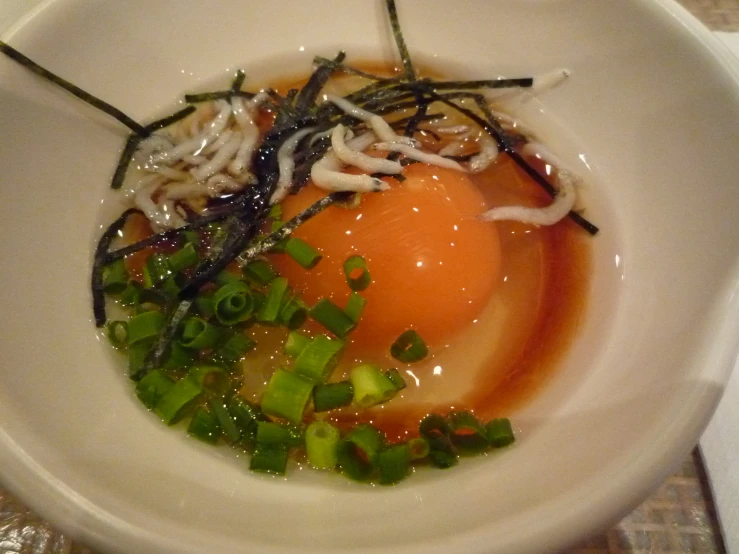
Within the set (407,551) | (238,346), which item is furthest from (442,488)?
(238,346)

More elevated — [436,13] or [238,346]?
[436,13]

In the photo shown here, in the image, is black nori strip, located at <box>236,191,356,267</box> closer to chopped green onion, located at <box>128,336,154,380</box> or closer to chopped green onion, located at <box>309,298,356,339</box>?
chopped green onion, located at <box>309,298,356,339</box>

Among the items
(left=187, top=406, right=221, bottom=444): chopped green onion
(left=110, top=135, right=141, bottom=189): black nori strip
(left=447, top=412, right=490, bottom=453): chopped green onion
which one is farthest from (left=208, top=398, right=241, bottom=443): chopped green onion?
(left=110, top=135, right=141, bottom=189): black nori strip

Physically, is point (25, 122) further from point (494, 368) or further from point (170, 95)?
point (494, 368)

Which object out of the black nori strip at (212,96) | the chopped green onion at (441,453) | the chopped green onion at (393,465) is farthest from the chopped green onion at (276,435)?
the black nori strip at (212,96)

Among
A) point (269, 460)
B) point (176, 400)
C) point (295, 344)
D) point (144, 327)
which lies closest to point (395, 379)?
point (295, 344)
